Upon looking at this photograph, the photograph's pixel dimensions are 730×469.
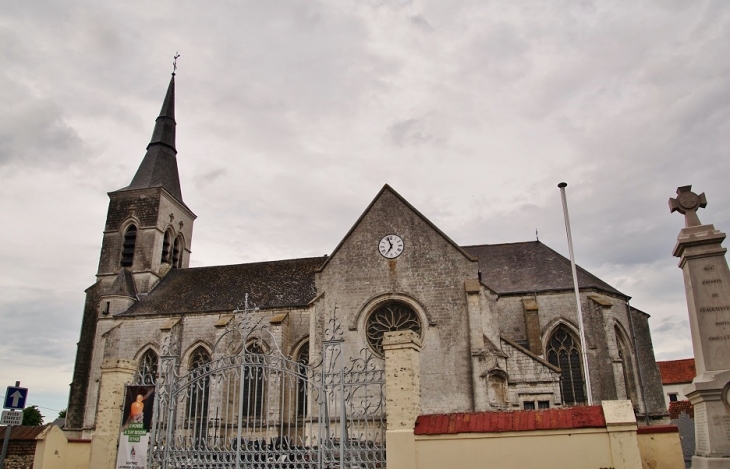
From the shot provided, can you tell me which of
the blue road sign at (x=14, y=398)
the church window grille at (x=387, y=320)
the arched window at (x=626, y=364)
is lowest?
the blue road sign at (x=14, y=398)

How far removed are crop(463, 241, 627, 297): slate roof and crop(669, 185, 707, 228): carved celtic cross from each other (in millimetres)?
13504

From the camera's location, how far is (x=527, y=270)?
2583 cm

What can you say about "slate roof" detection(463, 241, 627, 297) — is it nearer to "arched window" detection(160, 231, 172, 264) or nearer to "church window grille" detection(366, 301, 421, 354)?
"church window grille" detection(366, 301, 421, 354)

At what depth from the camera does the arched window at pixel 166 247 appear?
110 feet

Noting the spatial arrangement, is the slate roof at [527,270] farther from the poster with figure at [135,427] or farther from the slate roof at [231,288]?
the poster with figure at [135,427]

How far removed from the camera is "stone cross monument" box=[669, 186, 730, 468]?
27.8ft

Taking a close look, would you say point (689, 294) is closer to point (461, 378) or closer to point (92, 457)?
point (461, 378)

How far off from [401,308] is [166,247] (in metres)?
18.9

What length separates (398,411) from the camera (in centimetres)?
926

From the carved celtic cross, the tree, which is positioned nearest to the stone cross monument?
the carved celtic cross

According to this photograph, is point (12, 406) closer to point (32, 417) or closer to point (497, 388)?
point (497, 388)

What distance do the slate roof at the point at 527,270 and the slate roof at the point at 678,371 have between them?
70.3 feet

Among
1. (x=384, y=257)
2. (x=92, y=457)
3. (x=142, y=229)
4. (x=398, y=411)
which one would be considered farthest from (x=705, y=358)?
(x=142, y=229)

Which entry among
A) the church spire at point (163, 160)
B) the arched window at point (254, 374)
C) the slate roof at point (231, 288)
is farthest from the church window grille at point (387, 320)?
the church spire at point (163, 160)
